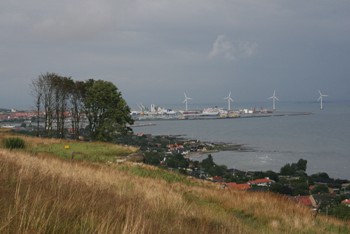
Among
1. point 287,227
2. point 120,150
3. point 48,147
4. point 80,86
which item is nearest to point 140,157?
point 120,150

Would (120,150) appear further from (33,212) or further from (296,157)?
(296,157)

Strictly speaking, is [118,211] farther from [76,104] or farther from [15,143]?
[76,104]

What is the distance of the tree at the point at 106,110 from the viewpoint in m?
44.2

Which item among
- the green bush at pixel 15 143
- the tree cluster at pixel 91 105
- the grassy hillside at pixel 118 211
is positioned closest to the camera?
the grassy hillside at pixel 118 211

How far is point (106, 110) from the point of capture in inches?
1790

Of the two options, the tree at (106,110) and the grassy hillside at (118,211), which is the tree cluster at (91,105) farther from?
the grassy hillside at (118,211)

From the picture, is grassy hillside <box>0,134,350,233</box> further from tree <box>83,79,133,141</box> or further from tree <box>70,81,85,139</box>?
tree <box>70,81,85,139</box>

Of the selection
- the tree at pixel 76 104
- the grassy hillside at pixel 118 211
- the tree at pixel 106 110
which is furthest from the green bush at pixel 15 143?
the tree at pixel 76 104

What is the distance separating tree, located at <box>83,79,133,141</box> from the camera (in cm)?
4422

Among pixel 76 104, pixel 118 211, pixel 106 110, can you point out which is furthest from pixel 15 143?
pixel 76 104

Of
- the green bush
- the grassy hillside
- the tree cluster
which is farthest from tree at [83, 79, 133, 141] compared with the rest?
the grassy hillside

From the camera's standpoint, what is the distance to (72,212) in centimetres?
494

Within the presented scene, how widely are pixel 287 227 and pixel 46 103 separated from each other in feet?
127

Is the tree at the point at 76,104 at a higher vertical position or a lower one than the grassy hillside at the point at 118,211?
higher
